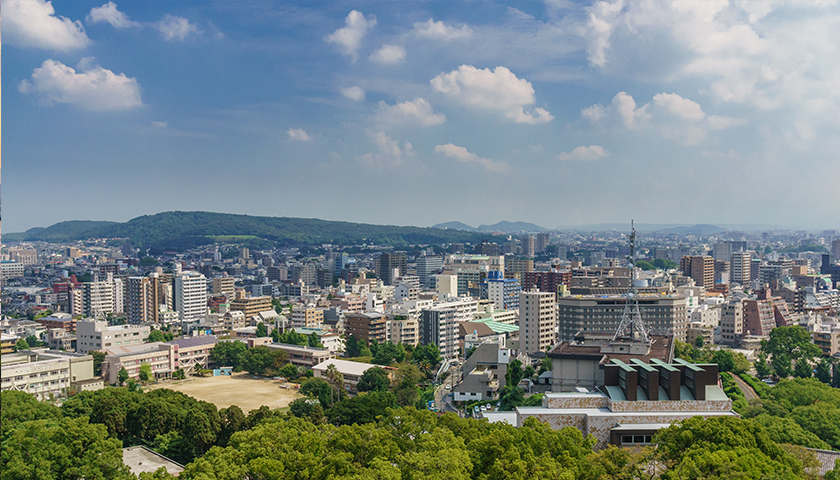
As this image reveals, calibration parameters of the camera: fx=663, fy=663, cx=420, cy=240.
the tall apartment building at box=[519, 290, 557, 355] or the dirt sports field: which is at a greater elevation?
the tall apartment building at box=[519, 290, 557, 355]

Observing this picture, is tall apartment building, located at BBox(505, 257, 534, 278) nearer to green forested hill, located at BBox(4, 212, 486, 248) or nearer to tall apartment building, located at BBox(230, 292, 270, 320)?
tall apartment building, located at BBox(230, 292, 270, 320)

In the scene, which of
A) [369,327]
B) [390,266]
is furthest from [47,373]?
[390,266]

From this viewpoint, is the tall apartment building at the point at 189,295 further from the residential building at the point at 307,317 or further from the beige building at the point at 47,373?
the beige building at the point at 47,373

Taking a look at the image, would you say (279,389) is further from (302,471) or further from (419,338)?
(302,471)

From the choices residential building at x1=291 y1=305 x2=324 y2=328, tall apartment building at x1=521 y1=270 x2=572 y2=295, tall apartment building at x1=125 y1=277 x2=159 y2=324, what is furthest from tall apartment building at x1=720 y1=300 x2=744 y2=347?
tall apartment building at x1=125 y1=277 x2=159 y2=324

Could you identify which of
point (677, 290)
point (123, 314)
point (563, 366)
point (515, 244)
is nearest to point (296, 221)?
point (515, 244)

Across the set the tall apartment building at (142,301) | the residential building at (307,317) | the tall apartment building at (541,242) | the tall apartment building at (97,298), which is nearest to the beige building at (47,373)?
the residential building at (307,317)

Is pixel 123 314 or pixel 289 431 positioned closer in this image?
pixel 289 431
